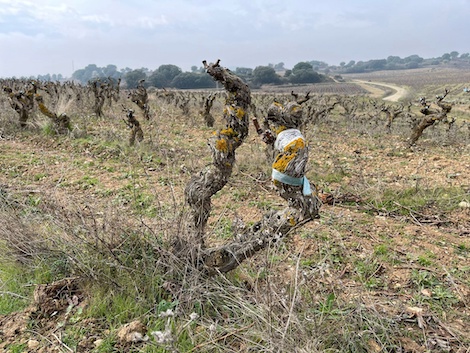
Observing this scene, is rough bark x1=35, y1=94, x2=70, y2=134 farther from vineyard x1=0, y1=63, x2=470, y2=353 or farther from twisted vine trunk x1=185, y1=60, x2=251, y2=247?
twisted vine trunk x1=185, y1=60, x2=251, y2=247

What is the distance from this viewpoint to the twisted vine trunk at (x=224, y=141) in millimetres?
2619

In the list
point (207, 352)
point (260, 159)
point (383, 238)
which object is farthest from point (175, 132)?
point (207, 352)

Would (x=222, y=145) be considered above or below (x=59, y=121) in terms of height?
above

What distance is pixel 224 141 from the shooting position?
8.68 feet

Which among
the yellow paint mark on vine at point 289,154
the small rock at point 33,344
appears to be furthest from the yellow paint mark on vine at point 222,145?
the small rock at point 33,344

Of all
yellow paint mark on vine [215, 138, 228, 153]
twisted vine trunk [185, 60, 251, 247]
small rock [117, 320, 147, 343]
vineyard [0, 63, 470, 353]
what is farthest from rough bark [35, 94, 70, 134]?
small rock [117, 320, 147, 343]

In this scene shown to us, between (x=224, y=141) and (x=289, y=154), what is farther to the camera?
(x=224, y=141)

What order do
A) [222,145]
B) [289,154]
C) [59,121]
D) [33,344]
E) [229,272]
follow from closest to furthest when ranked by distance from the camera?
[33,344] < [289,154] < [222,145] < [229,272] < [59,121]

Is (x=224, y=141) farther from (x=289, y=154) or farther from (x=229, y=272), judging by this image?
(x=229, y=272)

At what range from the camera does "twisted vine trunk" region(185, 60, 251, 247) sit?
8.59 feet

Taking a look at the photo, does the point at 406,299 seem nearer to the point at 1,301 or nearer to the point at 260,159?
the point at 1,301

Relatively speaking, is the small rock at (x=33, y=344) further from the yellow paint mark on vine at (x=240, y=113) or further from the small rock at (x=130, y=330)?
the yellow paint mark on vine at (x=240, y=113)

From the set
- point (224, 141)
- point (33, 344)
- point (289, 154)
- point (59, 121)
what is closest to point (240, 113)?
point (224, 141)

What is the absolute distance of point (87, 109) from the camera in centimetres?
1319
